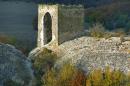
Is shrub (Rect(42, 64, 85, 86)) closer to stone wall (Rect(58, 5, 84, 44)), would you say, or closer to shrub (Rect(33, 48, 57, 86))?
shrub (Rect(33, 48, 57, 86))

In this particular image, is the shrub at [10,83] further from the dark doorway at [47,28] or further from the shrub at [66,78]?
the dark doorway at [47,28]

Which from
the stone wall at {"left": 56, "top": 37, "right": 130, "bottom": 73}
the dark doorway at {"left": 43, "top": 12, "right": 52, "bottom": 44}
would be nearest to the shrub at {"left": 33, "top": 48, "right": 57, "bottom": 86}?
the stone wall at {"left": 56, "top": 37, "right": 130, "bottom": 73}

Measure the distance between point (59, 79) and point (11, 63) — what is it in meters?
3.42

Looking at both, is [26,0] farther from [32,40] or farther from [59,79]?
[59,79]

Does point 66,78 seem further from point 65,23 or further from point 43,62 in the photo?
point 65,23

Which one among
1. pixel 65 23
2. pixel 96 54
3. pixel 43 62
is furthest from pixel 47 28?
pixel 96 54

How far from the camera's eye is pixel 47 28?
3938cm

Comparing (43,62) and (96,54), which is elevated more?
(96,54)

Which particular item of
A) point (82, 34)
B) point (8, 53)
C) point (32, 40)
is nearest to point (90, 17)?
point (32, 40)

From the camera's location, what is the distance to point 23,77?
31.4 m

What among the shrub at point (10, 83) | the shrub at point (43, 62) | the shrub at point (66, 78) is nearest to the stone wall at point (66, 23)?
the shrub at point (43, 62)

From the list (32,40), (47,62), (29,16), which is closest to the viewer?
(47,62)

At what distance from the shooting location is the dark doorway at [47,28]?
38938 mm

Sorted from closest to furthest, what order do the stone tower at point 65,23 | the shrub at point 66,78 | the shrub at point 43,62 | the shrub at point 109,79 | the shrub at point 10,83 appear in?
the shrub at point 109,79
the shrub at point 66,78
the shrub at point 10,83
the shrub at point 43,62
the stone tower at point 65,23
